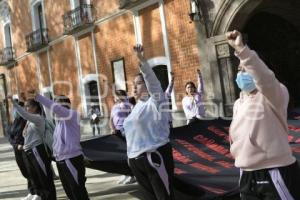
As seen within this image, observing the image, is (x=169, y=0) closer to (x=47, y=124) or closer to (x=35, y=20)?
(x=47, y=124)

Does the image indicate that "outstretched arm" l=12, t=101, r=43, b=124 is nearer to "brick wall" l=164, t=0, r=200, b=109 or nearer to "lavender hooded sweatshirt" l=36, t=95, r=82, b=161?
"lavender hooded sweatshirt" l=36, t=95, r=82, b=161

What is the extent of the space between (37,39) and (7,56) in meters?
5.17

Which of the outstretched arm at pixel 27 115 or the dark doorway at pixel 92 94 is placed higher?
the dark doorway at pixel 92 94

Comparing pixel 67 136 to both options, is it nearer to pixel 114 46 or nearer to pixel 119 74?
pixel 119 74

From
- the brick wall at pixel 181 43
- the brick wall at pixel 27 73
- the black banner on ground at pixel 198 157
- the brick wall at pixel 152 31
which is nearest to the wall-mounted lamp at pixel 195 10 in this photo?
the brick wall at pixel 181 43

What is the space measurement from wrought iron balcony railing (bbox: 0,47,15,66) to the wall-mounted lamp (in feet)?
56.5

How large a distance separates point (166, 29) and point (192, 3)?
1.89 meters

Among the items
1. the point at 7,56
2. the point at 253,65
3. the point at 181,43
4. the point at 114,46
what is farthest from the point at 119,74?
the point at 253,65

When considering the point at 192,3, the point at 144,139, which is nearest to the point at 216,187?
the point at 144,139

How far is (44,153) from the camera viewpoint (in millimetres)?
7285

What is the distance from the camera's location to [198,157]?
724 centimetres

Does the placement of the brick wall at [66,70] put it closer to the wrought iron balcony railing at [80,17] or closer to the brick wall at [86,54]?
the brick wall at [86,54]

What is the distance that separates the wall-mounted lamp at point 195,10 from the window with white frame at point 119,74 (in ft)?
15.9

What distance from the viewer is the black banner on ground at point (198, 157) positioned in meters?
5.91
